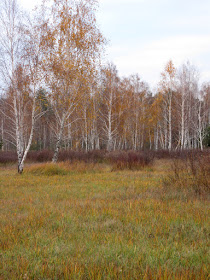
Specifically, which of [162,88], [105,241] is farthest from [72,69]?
[162,88]

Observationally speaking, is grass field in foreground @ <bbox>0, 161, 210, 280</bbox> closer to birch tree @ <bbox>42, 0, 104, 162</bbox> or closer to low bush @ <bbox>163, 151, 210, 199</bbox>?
low bush @ <bbox>163, 151, 210, 199</bbox>

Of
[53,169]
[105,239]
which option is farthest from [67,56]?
[105,239]

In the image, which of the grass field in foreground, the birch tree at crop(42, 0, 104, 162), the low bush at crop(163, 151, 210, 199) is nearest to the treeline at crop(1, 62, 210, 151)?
the birch tree at crop(42, 0, 104, 162)

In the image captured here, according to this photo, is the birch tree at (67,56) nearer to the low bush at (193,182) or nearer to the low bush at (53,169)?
the low bush at (53,169)

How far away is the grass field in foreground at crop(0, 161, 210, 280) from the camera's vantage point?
233 centimetres

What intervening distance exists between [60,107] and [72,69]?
2.42m

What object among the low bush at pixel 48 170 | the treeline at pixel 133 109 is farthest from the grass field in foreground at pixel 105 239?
the treeline at pixel 133 109

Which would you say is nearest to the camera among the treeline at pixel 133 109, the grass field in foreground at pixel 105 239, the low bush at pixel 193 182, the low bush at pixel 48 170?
the grass field in foreground at pixel 105 239

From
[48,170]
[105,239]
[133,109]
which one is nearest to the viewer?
[105,239]

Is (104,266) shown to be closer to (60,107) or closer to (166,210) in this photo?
(166,210)

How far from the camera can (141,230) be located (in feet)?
11.1

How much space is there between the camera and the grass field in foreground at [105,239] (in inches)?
91.8

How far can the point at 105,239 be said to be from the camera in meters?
3.16

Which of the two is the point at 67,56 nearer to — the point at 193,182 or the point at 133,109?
the point at 193,182
